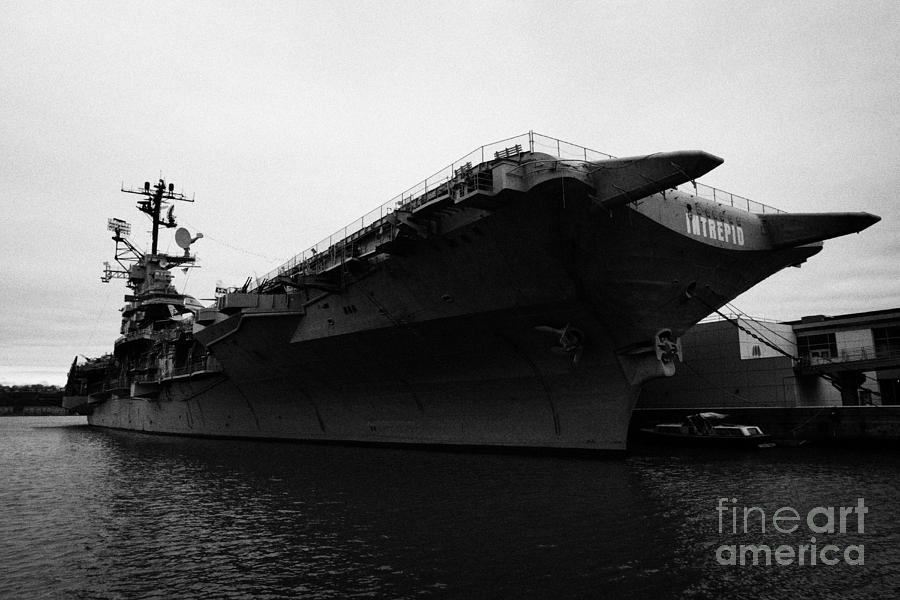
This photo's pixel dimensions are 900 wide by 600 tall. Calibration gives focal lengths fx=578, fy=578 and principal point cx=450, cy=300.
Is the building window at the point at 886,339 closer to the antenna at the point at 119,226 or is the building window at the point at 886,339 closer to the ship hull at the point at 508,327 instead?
the ship hull at the point at 508,327

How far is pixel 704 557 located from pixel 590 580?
6.10 ft

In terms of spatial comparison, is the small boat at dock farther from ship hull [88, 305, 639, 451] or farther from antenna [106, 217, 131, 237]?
antenna [106, 217, 131, 237]

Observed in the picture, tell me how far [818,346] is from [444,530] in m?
23.9

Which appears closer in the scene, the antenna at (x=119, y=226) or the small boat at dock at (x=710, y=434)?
the small boat at dock at (x=710, y=434)

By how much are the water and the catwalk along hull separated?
6.85ft

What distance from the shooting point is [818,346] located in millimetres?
25812

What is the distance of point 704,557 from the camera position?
24.0 ft

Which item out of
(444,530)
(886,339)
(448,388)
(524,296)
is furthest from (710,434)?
(444,530)

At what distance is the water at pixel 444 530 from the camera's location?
657 cm

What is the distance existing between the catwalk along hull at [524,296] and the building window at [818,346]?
36.5 ft

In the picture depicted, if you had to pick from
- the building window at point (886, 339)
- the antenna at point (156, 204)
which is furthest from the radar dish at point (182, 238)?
the building window at point (886, 339)

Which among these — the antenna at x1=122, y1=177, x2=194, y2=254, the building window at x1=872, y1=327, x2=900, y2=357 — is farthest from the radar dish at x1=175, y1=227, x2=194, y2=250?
the building window at x1=872, y1=327, x2=900, y2=357

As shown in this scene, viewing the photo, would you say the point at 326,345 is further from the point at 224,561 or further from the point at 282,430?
the point at 224,561

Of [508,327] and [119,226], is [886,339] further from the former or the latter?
[119,226]
